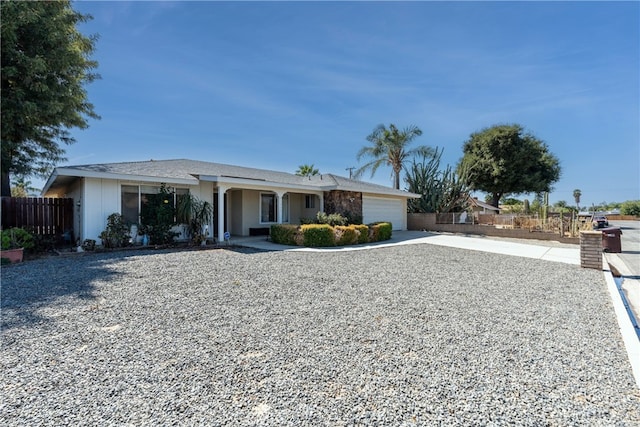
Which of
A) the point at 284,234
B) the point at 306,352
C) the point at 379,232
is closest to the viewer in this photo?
the point at 306,352

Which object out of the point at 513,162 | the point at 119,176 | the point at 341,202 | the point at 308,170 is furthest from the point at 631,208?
the point at 119,176

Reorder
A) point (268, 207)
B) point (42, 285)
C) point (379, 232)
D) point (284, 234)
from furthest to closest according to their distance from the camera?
point (268, 207) < point (379, 232) < point (284, 234) < point (42, 285)

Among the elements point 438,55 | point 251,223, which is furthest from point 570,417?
point 251,223

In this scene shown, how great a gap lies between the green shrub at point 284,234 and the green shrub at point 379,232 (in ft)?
12.8

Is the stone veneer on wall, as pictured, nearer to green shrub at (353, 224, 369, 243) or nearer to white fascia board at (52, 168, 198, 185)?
green shrub at (353, 224, 369, 243)

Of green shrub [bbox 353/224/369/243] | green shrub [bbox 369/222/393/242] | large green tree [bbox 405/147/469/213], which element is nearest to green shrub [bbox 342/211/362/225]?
green shrub [bbox 369/222/393/242]

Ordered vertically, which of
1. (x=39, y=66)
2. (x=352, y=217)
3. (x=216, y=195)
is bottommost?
(x=352, y=217)

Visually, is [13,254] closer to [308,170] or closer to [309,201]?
[309,201]

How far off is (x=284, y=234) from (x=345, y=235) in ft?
8.46

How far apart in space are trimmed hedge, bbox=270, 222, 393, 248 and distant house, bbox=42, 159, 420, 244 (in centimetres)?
231

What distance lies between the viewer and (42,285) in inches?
227

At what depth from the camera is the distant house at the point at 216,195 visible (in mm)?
10109

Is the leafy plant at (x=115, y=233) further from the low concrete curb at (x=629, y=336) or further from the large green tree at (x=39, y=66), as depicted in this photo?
the low concrete curb at (x=629, y=336)

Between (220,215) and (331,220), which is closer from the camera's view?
(220,215)
